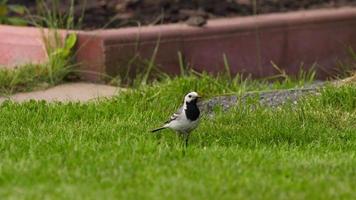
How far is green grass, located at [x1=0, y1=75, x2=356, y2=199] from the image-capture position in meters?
6.14

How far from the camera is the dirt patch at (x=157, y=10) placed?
1166cm

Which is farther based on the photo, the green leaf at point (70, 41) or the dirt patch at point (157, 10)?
the dirt patch at point (157, 10)

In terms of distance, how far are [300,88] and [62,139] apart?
2861 millimetres

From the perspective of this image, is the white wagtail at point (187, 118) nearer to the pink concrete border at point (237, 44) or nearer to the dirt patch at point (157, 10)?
the pink concrete border at point (237, 44)

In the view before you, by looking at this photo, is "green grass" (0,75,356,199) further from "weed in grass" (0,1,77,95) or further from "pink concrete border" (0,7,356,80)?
"pink concrete border" (0,7,356,80)

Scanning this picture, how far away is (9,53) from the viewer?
431 inches

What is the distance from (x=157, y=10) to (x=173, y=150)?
506 centimetres

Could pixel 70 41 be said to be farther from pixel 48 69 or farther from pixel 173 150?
pixel 173 150

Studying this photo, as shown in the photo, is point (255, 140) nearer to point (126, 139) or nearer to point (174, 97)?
point (126, 139)

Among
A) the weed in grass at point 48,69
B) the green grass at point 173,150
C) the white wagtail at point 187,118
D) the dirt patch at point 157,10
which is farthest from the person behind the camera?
the dirt patch at point 157,10

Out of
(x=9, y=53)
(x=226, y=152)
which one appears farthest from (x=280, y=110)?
(x=9, y=53)

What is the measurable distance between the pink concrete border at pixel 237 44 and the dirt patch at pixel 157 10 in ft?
1.06

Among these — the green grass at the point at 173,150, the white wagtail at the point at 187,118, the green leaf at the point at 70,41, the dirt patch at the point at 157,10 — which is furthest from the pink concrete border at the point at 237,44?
the white wagtail at the point at 187,118

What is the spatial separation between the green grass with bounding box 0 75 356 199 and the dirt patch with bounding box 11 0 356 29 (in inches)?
83.8
